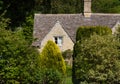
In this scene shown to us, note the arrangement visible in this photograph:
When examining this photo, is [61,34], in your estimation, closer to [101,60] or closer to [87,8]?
[87,8]

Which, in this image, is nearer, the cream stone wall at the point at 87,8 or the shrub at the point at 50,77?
the shrub at the point at 50,77

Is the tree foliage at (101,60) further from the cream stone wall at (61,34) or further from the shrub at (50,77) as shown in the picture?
the cream stone wall at (61,34)

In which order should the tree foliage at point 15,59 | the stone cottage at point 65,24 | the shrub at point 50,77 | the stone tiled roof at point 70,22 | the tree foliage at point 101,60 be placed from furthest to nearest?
the stone tiled roof at point 70,22 < the stone cottage at point 65,24 < the shrub at point 50,77 < the tree foliage at point 101,60 < the tree foliage at point 15,59

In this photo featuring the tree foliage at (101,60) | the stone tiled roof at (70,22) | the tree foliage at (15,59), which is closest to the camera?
the tree foliage at (15,59)

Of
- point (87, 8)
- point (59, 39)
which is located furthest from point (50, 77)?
point (87, 8)

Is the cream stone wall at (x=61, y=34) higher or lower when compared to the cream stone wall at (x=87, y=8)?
lower

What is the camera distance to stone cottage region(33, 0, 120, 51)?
5488cm

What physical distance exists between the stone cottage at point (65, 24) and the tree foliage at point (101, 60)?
2681 cm

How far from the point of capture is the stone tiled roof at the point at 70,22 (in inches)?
2178

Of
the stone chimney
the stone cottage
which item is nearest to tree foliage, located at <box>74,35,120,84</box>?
the stone cottage

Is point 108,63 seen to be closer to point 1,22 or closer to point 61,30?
point 1,22

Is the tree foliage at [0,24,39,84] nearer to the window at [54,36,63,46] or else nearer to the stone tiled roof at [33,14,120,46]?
the stone tiled roof at [33,14,120,46]

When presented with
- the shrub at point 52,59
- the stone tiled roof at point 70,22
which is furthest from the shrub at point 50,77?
the stone tiled roof at point 70,22

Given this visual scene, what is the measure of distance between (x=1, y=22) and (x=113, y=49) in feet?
19.5
